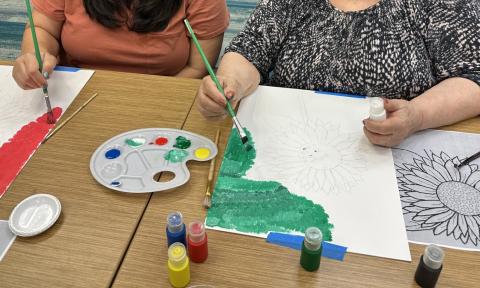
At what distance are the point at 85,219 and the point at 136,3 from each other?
2.23 ft

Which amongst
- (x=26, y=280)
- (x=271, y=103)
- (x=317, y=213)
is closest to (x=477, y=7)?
(x=271, y=103)

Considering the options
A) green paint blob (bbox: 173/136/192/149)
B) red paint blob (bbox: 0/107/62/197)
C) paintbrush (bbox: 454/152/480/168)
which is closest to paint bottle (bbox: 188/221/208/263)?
green paint blob (bbox: 173/136/192/149)

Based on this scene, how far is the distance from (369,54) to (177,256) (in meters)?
0.67

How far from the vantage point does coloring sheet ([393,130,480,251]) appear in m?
0.69

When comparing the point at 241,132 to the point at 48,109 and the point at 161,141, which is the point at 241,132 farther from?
the point at 48,109

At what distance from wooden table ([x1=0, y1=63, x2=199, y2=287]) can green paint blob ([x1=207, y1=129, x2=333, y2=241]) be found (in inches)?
5.4

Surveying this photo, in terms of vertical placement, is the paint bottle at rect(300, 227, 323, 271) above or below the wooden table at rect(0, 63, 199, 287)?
above

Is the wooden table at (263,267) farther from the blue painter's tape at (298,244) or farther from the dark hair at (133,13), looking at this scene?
the dark hair at (133,13)

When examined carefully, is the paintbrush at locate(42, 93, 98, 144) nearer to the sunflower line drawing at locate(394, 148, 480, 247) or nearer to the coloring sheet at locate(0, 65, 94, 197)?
the coloring sheet at locate(0, 65, 94, 197)

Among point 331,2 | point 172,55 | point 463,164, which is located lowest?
point 172,55

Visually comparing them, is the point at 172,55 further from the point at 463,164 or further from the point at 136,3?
the point at 463,164

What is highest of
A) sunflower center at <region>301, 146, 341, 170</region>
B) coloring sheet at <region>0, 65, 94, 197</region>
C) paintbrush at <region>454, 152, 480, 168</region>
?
paintbrush at <region>454, 152, 480, 168</region>

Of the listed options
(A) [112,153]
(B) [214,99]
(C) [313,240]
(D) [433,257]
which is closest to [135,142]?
(A) [112,153]

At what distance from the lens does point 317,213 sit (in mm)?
714
